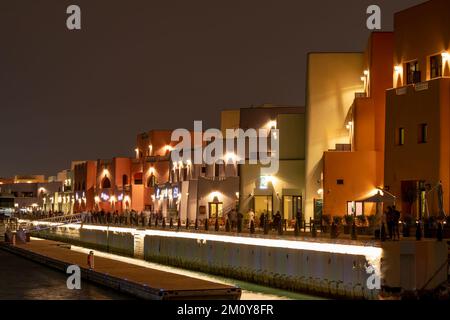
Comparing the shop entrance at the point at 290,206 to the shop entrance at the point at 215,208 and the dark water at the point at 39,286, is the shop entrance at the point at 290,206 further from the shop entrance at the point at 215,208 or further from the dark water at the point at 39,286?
→ the dark water at the point at 39,286

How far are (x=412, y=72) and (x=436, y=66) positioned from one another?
2015mm

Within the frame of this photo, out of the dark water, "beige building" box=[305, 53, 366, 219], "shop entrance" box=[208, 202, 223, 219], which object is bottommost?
the dark water

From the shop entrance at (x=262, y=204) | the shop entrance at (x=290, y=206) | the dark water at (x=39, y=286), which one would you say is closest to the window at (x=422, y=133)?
the dark water at (x=39, y=286)

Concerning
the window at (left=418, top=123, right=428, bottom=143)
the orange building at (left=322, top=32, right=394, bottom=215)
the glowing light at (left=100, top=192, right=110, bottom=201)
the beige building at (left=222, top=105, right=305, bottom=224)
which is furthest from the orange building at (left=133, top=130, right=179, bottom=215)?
the window at (left=418, top=123, right=428, bottom=143)

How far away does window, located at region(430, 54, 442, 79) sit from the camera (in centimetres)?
4494

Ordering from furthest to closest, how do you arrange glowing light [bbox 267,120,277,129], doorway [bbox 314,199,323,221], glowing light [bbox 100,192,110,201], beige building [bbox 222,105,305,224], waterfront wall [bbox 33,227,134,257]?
glowing light [bbox 100,192,110,201]
glowing light [bbox 267,120,277,129]
waterfront wall [bbox 33,227,134,257]
beige building [bbox 222,105,305,224]
doorway [bbox 314,199,323,221]

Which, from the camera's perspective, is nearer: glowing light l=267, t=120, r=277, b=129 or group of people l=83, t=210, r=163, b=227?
group of people l=83, t=210, r=163, b=227

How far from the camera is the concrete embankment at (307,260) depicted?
32.8 m

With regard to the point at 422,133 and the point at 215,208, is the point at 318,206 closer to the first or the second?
the point at 215,208

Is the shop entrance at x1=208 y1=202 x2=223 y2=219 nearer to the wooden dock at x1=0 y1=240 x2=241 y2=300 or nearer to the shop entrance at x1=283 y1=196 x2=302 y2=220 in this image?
the shop entrance at x1=283 y1=196 x2=302 y2=220

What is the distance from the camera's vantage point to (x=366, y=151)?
52906 millimetres

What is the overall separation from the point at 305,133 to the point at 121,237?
21.9 meters

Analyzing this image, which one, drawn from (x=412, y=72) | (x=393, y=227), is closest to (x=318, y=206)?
(x=412, y=72)
